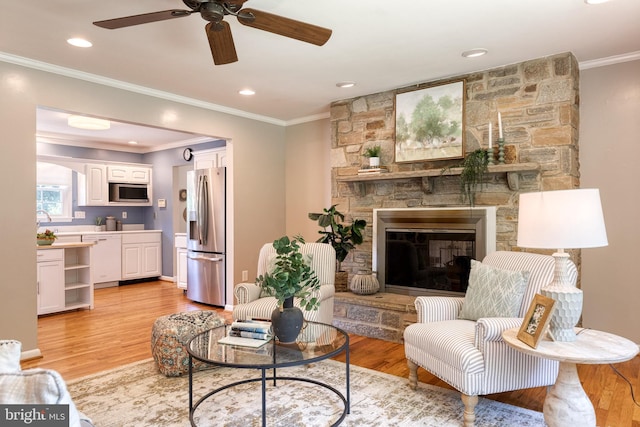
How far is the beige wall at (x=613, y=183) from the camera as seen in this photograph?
3365 millimetres

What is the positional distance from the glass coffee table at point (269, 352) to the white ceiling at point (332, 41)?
203cm

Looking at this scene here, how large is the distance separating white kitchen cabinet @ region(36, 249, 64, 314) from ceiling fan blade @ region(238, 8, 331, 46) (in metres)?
4.28

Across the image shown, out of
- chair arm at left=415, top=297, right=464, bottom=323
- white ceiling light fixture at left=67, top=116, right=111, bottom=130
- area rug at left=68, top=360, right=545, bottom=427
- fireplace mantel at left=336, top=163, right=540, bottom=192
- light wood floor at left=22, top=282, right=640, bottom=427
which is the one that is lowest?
light wood floor at left=22, top=282, right=640, bottom=427

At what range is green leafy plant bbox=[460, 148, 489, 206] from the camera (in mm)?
3544

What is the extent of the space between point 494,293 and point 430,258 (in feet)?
4.85

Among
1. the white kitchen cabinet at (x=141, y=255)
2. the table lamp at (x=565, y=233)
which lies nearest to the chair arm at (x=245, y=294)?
the table lamp at (x=565, y=233)

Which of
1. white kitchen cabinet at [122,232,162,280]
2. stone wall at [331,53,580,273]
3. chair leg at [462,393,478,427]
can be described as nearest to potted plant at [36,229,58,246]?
white kitchen cabinet at [122,232,162,280]

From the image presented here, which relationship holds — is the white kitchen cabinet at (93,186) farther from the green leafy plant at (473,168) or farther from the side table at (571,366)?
the side table at (571,366)

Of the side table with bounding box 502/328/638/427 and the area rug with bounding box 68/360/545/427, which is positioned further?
the area rug with bounding box 68/360/545/427

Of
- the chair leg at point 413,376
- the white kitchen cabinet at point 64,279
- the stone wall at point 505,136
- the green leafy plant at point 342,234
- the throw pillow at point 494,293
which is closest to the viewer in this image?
the throw pillow at point 494,293

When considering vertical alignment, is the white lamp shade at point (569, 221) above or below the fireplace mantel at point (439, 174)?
below

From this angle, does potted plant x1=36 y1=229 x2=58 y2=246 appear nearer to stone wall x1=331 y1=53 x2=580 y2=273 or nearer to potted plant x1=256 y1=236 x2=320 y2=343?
stone wall x1=331 y1=53 x2=580 y2=273

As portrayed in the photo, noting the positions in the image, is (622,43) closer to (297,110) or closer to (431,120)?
(431,120)

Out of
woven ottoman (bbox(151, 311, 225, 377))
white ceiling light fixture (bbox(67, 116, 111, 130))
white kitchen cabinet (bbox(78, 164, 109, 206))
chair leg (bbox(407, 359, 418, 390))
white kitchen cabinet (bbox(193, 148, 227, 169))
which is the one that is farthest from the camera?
white kitchen cabinet (bbox(78, 164, 109, 206))
